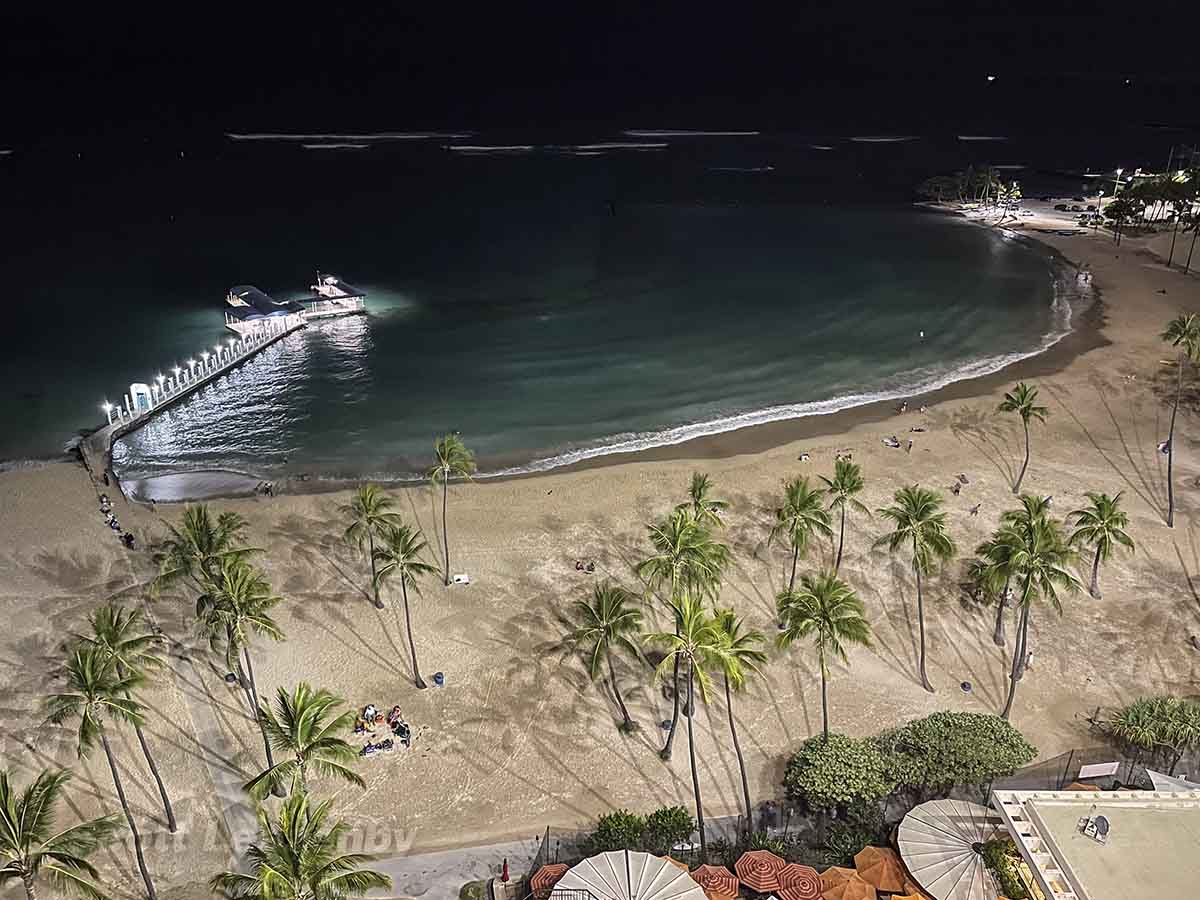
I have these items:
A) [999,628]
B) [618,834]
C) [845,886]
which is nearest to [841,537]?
[999,628]

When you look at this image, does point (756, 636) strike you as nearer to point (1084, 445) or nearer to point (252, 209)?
point (1084, 445)

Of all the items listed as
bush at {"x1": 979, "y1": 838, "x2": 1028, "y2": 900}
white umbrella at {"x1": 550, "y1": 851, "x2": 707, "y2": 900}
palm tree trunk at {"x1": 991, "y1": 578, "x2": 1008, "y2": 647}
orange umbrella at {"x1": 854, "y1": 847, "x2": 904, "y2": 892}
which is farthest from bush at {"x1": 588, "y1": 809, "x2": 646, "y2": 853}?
palm tree trunk at {"x1": 991, "y1": 578, "x2": 1008, "y2": 647}

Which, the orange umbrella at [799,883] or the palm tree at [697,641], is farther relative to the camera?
the palm tree at [697,641]

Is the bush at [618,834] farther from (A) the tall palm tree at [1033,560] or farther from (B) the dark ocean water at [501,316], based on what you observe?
(B) the dark ocean water at [501,316]

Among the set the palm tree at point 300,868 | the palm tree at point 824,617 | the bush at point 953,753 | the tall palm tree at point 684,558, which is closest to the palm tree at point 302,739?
the palm tree at point 300,868

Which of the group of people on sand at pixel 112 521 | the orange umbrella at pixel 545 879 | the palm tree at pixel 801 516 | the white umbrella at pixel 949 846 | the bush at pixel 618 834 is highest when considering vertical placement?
the palm tree at pixel 801 516

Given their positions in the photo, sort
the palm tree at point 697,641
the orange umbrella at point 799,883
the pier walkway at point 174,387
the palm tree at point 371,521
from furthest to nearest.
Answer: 1. the pier walkway at point 174,387
2. the palm tree at point 371,521
3. the palm tree at point 697,641
4. the orange umbrella at point 799,883

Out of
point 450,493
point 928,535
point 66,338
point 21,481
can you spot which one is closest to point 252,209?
point 66,338
